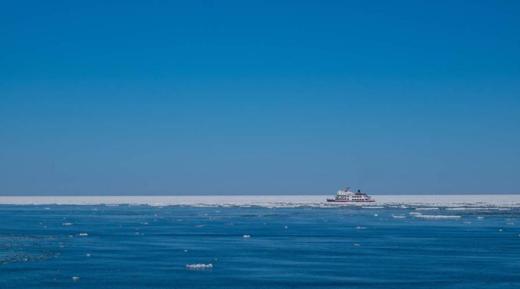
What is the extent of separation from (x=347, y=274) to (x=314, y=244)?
360 inches

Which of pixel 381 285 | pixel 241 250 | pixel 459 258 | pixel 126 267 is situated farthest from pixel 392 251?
pixel 126 267

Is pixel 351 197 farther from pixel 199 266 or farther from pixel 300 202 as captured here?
pixel 199 266

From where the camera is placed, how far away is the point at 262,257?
2511 centimetres

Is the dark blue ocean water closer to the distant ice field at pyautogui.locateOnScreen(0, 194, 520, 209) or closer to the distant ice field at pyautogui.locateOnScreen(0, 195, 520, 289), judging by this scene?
the distant ice field at pyautogui.locateOnScreen(0, 195, 520, 289)

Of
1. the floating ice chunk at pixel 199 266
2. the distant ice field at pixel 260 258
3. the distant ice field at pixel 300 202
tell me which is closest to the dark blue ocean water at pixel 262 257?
the distant ice field at pixel 260 258

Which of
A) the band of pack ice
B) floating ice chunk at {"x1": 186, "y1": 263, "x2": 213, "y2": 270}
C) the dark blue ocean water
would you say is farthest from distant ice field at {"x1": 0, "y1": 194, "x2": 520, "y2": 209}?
floating ice chunk at {"x1": 186, "y1": 263, "x2": 213, "y2": 270}

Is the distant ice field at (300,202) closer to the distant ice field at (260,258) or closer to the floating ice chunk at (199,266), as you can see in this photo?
the distant ice field at (260,258)

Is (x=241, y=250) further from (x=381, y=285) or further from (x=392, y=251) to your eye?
(x=381, y=285)

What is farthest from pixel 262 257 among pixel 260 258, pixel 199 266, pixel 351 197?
pixel 351 197

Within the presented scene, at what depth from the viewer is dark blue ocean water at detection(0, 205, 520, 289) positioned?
19.6m

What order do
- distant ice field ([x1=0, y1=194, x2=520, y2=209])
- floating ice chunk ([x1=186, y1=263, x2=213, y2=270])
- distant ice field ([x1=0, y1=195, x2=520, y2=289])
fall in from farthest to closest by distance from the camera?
distant ice field ([x1=0, y1=194, x2=520, y2=209])
floating ice chunk ([x1=186, y1=263, x2=213, y2=270])
distant ice field ([x1=0, y1=195, x2=520, y2=289])

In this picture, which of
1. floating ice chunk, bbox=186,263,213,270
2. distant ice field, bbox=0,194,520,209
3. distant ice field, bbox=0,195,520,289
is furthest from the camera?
distant ice field, bbox=0,194,520,209

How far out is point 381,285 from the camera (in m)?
18.9

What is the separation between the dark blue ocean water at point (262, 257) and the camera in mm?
19578
